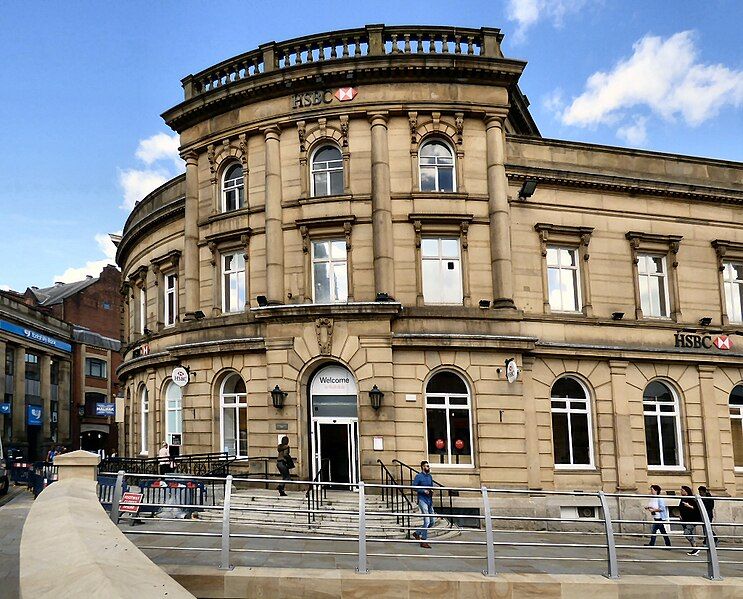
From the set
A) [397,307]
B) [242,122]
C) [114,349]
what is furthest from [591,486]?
[114,349]

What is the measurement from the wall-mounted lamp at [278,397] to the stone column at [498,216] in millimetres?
7129

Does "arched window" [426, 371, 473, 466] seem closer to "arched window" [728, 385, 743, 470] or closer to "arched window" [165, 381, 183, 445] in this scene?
"arched window" [165, 381, 183, 445]

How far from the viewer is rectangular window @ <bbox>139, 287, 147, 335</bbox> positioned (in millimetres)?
30312

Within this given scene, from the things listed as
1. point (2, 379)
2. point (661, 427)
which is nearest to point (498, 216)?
point (661, 427)

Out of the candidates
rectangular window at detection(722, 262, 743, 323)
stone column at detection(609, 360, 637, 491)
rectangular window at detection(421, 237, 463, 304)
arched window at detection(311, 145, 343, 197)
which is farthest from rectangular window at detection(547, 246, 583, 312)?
arched window at detection(311, 145, 343, 197)

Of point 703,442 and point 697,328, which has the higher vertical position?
point 697,328

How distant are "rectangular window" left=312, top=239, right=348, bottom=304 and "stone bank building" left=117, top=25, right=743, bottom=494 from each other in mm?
67

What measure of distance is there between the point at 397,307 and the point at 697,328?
11.0 metres

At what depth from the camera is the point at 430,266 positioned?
22.2 metres

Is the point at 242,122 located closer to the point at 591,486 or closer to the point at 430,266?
the point at 430,266

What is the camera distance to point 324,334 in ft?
69.7

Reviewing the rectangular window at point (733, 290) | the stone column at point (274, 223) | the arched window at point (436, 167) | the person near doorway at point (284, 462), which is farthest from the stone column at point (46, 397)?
the rectangular window at point (733, 290)

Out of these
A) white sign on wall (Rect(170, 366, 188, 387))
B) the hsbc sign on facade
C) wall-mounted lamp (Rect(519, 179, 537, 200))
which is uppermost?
the hsbc sign on facade

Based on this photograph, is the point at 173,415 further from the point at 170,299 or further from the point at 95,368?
the point at 95,368
